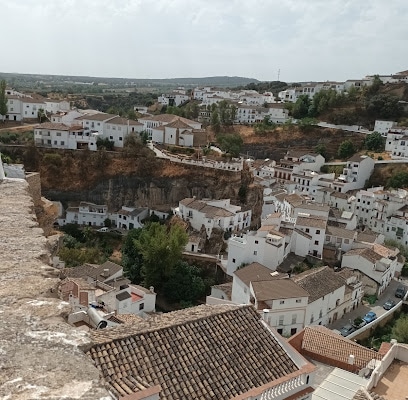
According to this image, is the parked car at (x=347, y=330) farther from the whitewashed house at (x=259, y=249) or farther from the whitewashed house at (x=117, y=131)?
the whitewashed house at (x=117, y=131)

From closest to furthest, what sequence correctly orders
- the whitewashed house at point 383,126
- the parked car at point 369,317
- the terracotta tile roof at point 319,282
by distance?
1. the terracotta tile roof at point 319,282
2. the parked car at point 369,317
3. the whitewashed house at point 383,126

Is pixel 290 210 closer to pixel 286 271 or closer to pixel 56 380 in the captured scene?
pixel 286 271

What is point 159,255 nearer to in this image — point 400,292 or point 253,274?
point 253,274

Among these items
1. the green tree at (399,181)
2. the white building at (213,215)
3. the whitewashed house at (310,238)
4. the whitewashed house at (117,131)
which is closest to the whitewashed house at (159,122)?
the whitewashed house at (117,131)

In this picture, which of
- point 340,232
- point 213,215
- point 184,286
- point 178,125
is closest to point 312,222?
point 340,232

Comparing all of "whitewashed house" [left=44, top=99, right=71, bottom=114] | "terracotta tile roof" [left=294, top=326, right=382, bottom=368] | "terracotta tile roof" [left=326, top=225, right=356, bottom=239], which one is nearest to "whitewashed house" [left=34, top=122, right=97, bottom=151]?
"whitewashed house" [left=44, top=99, right=71, bottom=114]

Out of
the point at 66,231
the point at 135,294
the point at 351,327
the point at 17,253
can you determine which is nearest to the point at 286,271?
the point at 351,327
